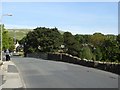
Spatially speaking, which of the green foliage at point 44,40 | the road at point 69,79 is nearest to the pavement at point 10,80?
the road at point 69,79

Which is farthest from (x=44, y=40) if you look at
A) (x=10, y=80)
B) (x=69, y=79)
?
(x=69, y=79)

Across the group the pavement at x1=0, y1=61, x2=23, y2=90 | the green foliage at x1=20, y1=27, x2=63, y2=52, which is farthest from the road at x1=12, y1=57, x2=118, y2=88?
the green foliage at x1=20, y1=27, x2=63, y2=52

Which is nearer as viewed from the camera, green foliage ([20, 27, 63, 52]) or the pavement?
the pavement

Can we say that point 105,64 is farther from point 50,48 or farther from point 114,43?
point 50,48

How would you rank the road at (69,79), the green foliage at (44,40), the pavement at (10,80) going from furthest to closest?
the green foliage at (44,40) < the pavement at (10,80) < the road at (69,79)

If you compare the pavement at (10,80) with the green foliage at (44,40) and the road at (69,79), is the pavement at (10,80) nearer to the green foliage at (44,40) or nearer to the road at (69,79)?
the road at (69,79)

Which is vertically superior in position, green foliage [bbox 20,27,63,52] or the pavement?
green foliage [bbox 20,27,63,52]

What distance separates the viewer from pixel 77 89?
17547 mm

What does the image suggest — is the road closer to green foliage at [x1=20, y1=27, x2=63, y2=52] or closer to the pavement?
the pavement

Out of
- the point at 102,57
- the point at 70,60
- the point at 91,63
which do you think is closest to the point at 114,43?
the point at 102,57

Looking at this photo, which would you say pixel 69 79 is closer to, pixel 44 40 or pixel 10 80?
pixel 10 80

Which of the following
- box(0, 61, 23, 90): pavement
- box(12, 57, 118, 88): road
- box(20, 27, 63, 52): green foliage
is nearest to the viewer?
box(12, 57, 118, 88): road

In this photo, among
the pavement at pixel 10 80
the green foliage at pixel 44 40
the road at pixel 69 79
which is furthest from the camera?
the green foliage at pixel 44 40

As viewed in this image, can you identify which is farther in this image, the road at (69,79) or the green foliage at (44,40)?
the green foliage at (44,40)
